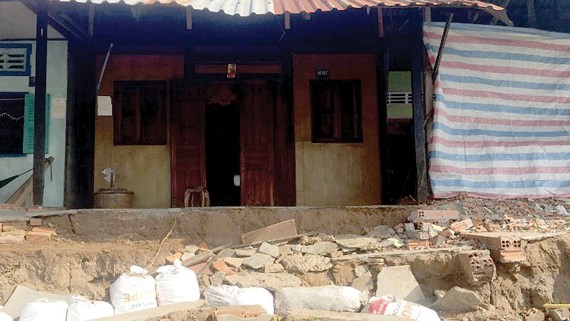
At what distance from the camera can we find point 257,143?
8.66m

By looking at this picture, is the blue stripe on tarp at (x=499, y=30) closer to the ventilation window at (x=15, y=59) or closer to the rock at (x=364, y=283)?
the rock at (x=364, y=283)

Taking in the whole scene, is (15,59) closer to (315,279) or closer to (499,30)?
(315,279)

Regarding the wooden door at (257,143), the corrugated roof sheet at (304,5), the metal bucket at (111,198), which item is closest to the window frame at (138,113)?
the metal bucket at (111,198)

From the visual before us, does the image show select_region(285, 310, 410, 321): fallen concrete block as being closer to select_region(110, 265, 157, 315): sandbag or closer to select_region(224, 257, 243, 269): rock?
select_region(224, 257, 243, 269): rock

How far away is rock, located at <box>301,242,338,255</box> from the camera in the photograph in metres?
5.84

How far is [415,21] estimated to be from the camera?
7156 mm

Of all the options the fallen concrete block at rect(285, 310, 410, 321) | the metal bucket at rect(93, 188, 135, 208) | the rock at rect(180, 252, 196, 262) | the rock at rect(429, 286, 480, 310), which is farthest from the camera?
the metal bucket at rect(93, 188, 135, 208)

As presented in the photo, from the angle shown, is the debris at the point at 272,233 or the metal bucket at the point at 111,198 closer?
the debris at the point at 272,233

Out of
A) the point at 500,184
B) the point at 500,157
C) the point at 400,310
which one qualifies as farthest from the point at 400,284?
the point at 500,157

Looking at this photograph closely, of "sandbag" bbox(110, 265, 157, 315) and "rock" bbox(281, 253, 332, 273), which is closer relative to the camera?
"sandbag" bbox(110, 265, 157, 315)

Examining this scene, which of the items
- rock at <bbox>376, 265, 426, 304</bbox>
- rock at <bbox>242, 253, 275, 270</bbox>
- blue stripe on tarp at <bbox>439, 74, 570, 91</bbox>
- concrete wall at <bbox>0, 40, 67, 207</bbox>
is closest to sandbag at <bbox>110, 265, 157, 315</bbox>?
rock at <bbox>242, 253, 275, 270</bbox>

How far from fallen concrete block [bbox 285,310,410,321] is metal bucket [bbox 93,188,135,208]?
12.9 feet

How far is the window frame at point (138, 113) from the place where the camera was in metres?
8.45

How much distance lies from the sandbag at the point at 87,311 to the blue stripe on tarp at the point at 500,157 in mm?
4362
